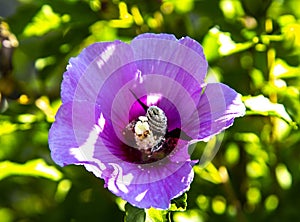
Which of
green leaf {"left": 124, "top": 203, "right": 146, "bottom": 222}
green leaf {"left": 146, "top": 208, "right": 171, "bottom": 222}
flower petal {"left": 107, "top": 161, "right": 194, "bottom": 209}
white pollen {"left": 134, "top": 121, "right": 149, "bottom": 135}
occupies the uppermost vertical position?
flower petal {"left": 107, "top": 161, "right": 194, "bottom": 209}

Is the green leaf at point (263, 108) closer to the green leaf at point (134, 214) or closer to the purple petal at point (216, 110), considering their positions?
the purple petal at point (216, 110)

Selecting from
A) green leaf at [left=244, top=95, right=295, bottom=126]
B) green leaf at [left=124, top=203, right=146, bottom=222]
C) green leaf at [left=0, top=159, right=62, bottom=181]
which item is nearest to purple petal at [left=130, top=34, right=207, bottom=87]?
green leaf at [left=244, top=95, right=295, bottom=126]

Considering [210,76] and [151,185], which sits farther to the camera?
[210,76]

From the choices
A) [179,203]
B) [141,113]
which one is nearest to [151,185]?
[179,203]

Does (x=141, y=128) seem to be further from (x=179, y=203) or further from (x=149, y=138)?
(x=179, y=203)

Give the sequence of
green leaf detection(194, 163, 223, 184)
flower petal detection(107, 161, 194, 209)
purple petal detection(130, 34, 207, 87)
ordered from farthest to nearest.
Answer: green leaf detection(194, 163, 223, 184) < purple petal detection(130, 34, 207, 87) < flower petal detection(107, 161, 194, 209)

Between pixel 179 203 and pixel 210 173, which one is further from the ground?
pixel 179 203

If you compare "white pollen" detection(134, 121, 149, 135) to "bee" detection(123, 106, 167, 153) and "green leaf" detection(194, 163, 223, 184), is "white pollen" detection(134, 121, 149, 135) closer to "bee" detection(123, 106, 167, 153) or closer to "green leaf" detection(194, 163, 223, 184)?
"bee" detection(123, 106, 167, 153)
